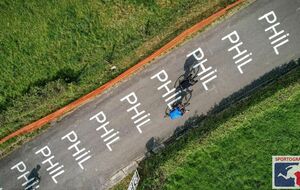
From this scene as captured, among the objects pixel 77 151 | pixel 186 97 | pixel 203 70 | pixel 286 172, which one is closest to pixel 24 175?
pixel 77 151

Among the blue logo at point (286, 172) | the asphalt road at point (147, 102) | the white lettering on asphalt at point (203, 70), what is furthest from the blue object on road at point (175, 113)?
the blue logo at point (286, 172)

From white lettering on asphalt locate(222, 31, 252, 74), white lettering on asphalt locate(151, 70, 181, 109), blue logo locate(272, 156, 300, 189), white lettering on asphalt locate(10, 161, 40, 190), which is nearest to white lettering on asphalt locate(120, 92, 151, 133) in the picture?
white lettering on asphalt locate(151, 70, 181, 109)

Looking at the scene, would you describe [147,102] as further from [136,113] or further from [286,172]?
[286,172]

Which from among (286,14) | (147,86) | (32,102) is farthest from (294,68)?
(32,102)

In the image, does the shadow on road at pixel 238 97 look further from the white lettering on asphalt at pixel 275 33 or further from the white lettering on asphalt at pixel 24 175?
the white lettering on asphalt at pixel 24 175

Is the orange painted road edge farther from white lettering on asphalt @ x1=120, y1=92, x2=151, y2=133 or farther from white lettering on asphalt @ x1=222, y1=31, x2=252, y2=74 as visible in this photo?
white lettering on asphalt @ x1=222, y1=31, x2=252, y2=74

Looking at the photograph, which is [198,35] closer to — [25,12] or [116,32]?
[116,32]
